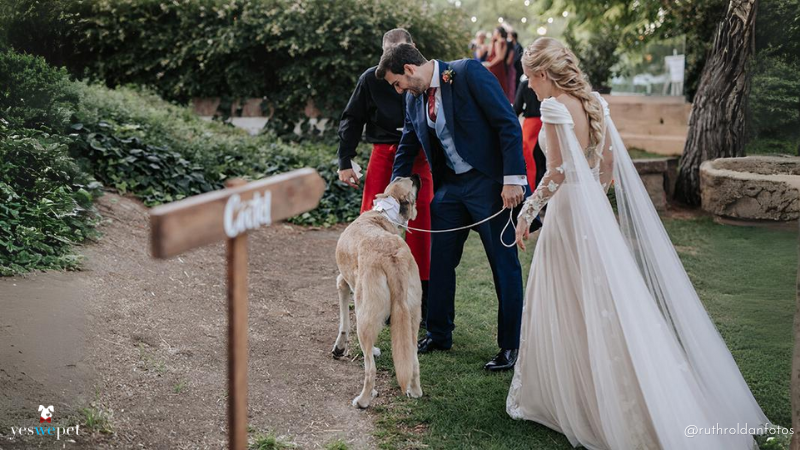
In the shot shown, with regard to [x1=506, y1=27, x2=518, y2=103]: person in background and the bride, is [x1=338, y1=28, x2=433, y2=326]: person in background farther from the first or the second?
[x1=506, y1=27, x2=518, y2=103]: person in background

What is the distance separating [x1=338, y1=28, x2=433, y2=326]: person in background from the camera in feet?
19.6

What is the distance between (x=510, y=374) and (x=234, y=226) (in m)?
3.09

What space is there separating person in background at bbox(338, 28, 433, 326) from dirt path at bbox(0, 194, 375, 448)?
1.01m

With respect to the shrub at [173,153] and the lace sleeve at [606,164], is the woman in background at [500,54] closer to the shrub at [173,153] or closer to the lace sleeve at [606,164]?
the shrub at [173,153]

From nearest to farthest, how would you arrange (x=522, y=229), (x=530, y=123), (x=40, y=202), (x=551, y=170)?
(x=551, y=170), (x=522, y=229), (x=40, y=202), (x=530, y=123)

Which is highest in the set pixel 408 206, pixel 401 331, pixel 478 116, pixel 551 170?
pixel 478 116

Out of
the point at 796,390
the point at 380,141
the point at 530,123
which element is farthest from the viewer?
the point at 530,123

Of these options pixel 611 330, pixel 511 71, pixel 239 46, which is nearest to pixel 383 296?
pixel 611 330

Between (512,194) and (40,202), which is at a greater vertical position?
(512,194)

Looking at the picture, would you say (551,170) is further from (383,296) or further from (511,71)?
(511,71)

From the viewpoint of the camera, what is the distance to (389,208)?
16.9 feet

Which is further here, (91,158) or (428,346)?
(91,158)

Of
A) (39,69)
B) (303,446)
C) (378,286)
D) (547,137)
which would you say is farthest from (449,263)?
(39,69)

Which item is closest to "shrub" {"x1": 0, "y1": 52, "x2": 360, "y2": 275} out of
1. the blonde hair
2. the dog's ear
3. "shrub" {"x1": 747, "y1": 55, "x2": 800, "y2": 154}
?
the dog's ear
